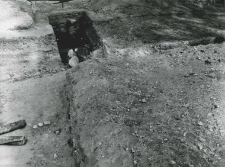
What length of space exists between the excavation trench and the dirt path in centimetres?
39

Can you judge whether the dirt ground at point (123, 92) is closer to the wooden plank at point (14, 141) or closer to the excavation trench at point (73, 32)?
the wooden plank at point (14, 141)

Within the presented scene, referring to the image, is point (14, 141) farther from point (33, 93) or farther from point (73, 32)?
point (73, 32)

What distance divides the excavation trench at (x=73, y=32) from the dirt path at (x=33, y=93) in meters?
0.39

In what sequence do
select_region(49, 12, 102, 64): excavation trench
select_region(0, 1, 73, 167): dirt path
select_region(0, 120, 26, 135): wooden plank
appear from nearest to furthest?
select_region(0, 1, 73, 167): dirt path, select_region(0, 120, 26, 135): wooden plank, select_region(49, 12, 102, 64): excavation trench

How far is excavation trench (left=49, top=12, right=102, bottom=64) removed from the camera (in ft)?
17.9

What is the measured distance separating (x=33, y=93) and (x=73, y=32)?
222 cm

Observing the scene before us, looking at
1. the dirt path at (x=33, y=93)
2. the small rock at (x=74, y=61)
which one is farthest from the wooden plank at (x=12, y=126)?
the small rock at (x=74, y=61)

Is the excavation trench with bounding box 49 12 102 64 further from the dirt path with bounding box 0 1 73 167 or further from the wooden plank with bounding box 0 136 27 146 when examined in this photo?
the wooden plank with bounding box 0 136 27 146

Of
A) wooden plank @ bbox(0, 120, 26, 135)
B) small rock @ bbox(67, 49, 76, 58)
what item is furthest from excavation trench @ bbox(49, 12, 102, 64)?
wooden plank @ bbox(0, 120, 26, 135)

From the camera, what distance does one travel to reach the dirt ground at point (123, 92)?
2748mm

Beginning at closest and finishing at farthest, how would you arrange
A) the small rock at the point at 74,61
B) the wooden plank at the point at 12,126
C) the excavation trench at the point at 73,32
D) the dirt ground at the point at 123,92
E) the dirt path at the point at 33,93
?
1. the dirt ground at the point at 123,92
2. the dirt path at the point at 33,93
3. the wooden plank at the point at 12,126
4. the small rock at the point at 74,61
5. the excavation trench at the point at 73,32

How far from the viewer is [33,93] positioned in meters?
4.15

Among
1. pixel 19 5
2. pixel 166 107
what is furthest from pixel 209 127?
pixel 19 5

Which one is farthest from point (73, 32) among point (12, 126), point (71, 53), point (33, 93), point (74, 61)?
point (12, 126)
